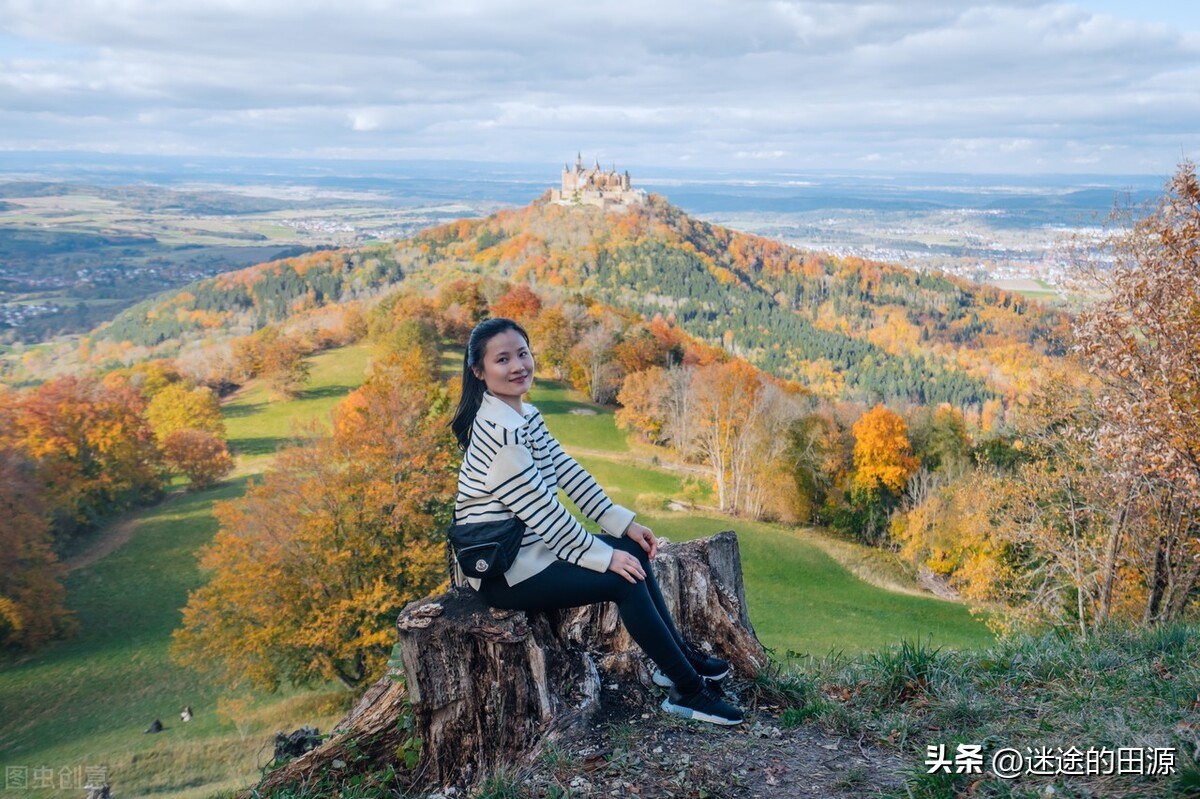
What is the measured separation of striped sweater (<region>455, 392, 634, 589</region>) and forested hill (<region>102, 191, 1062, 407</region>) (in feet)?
290

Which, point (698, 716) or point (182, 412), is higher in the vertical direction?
point (698, 716)

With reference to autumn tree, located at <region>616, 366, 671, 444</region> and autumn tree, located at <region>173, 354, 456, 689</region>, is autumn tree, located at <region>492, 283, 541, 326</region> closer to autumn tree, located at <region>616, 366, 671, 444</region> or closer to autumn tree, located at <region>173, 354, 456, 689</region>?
autumn tree, located at <region>616, 366, 671, 444</region>

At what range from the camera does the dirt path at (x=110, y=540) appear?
3096 cm

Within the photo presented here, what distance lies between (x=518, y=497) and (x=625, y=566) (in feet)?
2.58

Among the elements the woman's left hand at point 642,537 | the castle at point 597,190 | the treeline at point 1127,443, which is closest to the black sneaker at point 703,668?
the woman's left hand at point 642,537

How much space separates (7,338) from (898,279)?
500 ft

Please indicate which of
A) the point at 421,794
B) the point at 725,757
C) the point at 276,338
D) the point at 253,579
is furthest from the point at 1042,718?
the point at 276,338

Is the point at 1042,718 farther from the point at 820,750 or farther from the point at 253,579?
the point at 253,579

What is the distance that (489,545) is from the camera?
4.46 meters

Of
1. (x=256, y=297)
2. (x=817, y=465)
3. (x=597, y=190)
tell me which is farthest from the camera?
(x=597, y=190)

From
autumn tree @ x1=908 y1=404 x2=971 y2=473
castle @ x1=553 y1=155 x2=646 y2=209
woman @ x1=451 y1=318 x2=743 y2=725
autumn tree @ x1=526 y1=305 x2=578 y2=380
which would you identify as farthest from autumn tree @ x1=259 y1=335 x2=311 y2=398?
castle @ x1=553 y1=155 x2=646 y2=209

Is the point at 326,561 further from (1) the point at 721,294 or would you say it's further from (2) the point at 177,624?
(1) the point at 721,294

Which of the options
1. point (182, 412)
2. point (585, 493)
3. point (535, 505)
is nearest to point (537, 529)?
point (535, 505)

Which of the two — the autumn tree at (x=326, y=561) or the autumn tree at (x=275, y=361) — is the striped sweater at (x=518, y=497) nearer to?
the autumn tree at (x=326, y=561)
